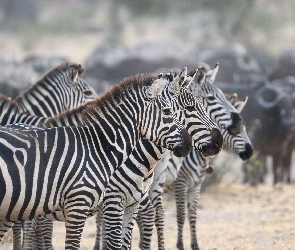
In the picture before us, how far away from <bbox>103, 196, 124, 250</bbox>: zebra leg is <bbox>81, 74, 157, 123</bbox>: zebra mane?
1.03 metres

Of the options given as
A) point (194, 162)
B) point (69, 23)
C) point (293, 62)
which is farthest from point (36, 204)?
point (69, 23)

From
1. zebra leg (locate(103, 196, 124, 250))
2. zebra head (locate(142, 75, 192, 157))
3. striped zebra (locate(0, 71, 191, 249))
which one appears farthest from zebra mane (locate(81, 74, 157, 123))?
zebra leg (locate(103, 196, 124, 250))

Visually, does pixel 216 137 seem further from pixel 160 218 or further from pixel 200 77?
pixel 200 77

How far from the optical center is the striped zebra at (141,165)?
700 cm

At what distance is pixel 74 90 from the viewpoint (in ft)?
33.1

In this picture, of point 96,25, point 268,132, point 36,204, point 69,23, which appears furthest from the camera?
point 96,25

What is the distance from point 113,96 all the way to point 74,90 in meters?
3.64

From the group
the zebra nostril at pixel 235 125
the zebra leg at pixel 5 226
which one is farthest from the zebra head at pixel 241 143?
the zebra leg at pixel 5 226

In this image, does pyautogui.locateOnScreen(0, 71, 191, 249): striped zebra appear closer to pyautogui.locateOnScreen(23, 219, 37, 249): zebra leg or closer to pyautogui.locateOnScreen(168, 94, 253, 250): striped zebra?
pyautogui.locateOnScreen(23, 219, 37, 249): zebra leg

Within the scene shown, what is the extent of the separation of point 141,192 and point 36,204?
1465 millimetres

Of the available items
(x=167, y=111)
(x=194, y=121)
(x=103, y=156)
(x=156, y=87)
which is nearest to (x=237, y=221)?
(x=194, y=121)

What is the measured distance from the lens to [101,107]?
21.3ft

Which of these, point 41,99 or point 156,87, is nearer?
point 156,87

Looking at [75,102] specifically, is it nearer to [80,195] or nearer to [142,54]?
[80,195]
